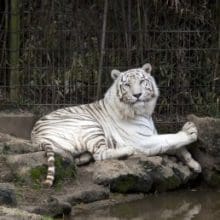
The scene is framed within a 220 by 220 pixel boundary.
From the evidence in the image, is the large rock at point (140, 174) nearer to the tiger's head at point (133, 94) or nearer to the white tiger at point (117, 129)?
the white tiger at point (117, 129)

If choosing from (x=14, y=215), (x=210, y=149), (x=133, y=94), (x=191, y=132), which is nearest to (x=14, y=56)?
(x=133, y=94)

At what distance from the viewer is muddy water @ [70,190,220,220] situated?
287 inches

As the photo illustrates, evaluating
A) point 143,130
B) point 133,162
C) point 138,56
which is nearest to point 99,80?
point 138,56

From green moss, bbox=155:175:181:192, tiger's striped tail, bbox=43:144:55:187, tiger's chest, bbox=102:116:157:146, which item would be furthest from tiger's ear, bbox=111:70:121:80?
tiger's striped tail, bbox=43:144:55:187

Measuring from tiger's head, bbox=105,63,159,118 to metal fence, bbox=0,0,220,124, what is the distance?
954 millimetres

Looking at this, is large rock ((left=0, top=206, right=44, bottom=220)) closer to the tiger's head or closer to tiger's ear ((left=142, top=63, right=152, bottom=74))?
the tiger's head

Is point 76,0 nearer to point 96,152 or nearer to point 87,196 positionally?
point 96,152

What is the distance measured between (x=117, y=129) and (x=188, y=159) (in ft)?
2.69

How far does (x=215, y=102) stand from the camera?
10062 millimetres

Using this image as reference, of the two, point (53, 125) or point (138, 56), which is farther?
point (138, 56)

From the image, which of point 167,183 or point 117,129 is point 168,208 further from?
point 117,129

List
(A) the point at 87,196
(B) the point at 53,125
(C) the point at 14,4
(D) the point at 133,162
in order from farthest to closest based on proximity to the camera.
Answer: (C) the point at 14,4, (B) the point at 53,125, (D) the point at 133,162, (A) the point at 87,196

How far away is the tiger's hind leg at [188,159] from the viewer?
8.55 m

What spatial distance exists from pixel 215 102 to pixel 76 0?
6.97 ft
